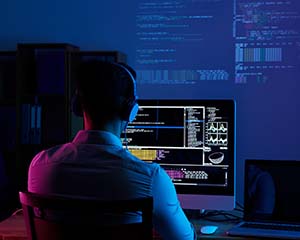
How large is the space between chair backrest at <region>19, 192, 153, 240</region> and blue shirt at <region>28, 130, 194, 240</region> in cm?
8

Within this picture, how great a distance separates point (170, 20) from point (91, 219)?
2188 millimetres

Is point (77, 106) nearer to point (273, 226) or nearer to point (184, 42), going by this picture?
point (273, 226)

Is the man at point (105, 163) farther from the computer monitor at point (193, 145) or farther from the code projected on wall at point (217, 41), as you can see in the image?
the code projected on wall at point (217, 41)

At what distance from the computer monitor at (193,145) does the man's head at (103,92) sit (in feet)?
3.32

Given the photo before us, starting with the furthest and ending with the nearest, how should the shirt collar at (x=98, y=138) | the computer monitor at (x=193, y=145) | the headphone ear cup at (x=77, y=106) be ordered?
1. the computer monitor at (x=193, y=145)
2. the headphone ear cup at (x=77, y=106)
3. the shirt collar at (x=98, y=138)

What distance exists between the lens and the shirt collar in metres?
1.77

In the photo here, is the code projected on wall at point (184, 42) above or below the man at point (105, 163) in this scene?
above

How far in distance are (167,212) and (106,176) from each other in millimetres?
222

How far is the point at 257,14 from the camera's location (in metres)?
3.41

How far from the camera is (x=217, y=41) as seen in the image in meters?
3.47

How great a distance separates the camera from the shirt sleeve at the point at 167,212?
1.67 m

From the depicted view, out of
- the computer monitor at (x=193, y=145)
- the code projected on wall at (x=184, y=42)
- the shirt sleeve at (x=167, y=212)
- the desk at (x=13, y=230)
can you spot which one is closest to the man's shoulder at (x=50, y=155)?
the shirt sleeve at (x=167, y=212)

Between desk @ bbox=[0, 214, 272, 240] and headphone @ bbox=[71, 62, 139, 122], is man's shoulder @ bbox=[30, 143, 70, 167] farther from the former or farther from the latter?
desk @ bbox=[0, 214, 272, 240]

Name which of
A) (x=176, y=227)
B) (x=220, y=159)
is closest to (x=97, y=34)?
(x=220, y=159)
